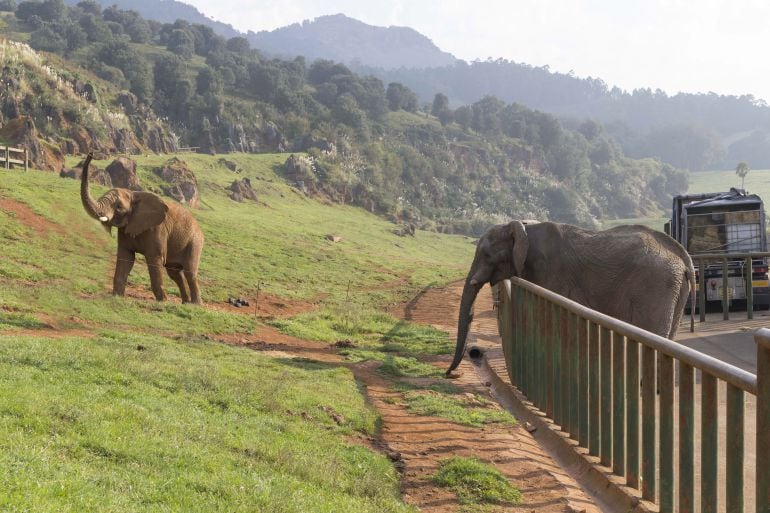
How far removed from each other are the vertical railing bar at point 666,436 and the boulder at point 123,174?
32.8 m

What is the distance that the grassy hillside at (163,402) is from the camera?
203 inches

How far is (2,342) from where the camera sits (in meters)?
8.95

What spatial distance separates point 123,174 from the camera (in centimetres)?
3528

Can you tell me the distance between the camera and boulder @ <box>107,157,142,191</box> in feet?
115

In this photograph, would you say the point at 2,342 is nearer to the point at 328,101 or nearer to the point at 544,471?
the point at 544,471

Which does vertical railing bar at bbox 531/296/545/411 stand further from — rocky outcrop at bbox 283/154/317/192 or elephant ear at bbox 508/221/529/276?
rocky outcrop at bbox 283/154/317/192

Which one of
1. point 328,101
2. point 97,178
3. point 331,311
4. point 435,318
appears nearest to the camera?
point 331,311

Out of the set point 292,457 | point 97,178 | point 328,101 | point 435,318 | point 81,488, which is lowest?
point 435,318

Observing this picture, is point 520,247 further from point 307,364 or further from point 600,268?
point 307,364

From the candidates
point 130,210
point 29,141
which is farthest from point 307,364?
point 29,141

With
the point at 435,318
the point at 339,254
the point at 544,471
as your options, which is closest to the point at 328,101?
the point at 339,254

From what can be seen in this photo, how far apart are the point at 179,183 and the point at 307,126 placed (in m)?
47.6

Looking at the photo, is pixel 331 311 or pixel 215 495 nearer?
pixel 215 495

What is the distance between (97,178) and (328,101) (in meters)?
75.7
